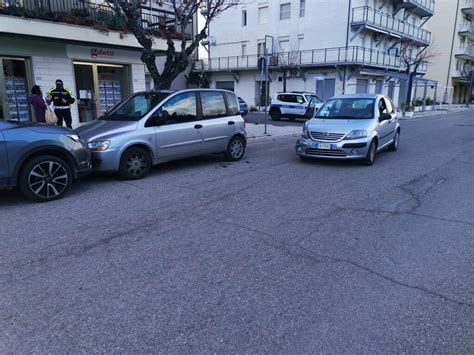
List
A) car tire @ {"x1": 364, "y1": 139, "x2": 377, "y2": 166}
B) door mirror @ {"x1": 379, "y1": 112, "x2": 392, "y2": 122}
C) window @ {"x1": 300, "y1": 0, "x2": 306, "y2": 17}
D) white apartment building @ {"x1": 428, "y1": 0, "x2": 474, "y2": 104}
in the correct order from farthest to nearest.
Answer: white apartment building @ {"x1": 428, "y1": 0, "x2": 474, "y2": 104}
window @ {"x1": 300, "y1": 0, "x2": 306, "y2": 17}
door mirror @ {"x1": 379, "y1": 112, "x2": 392, "y2": 122}
car tire @ {"x1": 364, "y1": 139, "x2": 377, "y2": 166}

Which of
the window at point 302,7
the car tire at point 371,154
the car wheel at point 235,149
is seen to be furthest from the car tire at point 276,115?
the car tire at point 371,154

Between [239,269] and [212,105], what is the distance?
5.60 m

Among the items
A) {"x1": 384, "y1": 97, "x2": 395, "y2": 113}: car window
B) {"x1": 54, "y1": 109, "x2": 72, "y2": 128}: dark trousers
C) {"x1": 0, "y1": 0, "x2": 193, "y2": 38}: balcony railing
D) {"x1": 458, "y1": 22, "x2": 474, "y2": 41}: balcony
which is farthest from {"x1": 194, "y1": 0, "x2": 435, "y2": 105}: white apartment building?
{"x1": 54, "y1": 109, "x2": 72, "y2": 128}: dark trousers

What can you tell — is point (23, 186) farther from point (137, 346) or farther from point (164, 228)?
point (137, 346)

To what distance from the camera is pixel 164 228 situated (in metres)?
4.80

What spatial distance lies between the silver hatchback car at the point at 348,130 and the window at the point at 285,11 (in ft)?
88.1

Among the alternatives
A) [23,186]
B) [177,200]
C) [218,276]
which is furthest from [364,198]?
[23,186]

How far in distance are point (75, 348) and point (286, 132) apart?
1379 cm

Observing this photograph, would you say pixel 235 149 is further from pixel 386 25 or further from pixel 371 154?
pixel 386 25

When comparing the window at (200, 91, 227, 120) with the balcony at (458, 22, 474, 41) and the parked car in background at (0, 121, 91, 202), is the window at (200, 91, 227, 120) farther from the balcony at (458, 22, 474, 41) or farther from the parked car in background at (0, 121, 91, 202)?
the balcony at (458, 22, 474, 41)

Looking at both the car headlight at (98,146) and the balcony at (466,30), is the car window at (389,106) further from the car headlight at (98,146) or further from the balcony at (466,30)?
the balcony at (466,30)

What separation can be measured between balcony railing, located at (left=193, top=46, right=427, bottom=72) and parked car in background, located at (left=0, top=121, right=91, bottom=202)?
2740 centimetres

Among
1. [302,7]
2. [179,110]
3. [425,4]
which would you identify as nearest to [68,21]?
[179,110]

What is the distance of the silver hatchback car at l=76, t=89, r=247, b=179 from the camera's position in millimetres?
6953
